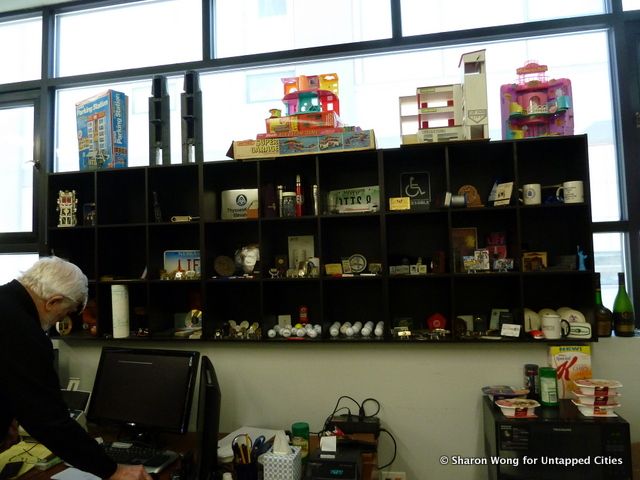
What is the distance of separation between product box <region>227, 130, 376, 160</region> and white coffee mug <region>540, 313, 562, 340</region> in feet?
3.87

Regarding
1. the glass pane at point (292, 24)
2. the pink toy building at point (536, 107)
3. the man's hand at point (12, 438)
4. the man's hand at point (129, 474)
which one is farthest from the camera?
the glass pane at point (292, 24)

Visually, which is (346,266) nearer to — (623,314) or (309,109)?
(309,109)

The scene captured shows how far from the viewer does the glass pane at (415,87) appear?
2.35 m

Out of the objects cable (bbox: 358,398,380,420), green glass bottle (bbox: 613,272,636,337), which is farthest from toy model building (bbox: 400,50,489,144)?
cable (bbox: 358,398,380,420)

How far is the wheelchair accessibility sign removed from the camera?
7.70 feet

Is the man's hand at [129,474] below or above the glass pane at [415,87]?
below

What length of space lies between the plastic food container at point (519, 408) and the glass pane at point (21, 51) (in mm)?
3555

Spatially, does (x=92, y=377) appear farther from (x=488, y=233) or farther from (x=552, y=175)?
(x=552, y=175)

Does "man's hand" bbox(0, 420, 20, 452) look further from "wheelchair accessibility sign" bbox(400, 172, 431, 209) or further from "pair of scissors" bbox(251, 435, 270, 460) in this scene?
"wheelchair accessibility sign" bbox(400, 172, 431, 209)

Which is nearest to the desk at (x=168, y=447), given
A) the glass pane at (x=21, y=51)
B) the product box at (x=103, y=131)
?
the product box at (x=103, y=131)

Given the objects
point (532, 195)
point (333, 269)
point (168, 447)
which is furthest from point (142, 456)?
point (532, 195)

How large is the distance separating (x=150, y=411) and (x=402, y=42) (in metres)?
2.43

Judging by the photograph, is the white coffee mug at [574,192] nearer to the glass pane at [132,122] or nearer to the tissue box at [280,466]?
the tissue box at [280,466]

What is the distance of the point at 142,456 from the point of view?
6.21 ft
